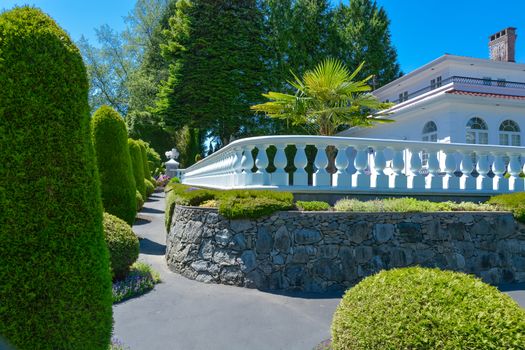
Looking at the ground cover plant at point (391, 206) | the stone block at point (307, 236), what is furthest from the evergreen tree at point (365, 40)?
the stone block at point (307, 236)

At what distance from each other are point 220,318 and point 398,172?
14.6ft

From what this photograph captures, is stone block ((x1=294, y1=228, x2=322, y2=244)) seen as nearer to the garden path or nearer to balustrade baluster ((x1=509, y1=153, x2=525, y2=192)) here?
the garden path

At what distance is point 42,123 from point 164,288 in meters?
4.37

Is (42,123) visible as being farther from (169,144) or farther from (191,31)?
(169,144)

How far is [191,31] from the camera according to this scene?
96.3 ft

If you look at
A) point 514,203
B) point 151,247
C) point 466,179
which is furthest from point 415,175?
point 151,247

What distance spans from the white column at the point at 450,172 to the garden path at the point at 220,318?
11.6 feet

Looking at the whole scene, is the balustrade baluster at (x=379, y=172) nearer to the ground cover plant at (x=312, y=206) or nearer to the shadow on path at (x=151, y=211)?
the ground cover plant at (x=312, y=206)

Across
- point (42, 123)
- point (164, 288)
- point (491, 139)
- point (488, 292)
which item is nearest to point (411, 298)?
point (488, 292)

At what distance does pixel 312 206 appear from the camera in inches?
247

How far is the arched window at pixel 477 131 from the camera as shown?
1719cm

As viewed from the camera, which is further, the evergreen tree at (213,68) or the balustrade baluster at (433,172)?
the evergreen tree at (213,68)

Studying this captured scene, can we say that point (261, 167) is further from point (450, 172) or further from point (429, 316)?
point (429, 316)

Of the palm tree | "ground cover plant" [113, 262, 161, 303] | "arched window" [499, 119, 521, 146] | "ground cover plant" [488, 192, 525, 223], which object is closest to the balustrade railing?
"ground cover plant" [488, 192, 525, 223]
